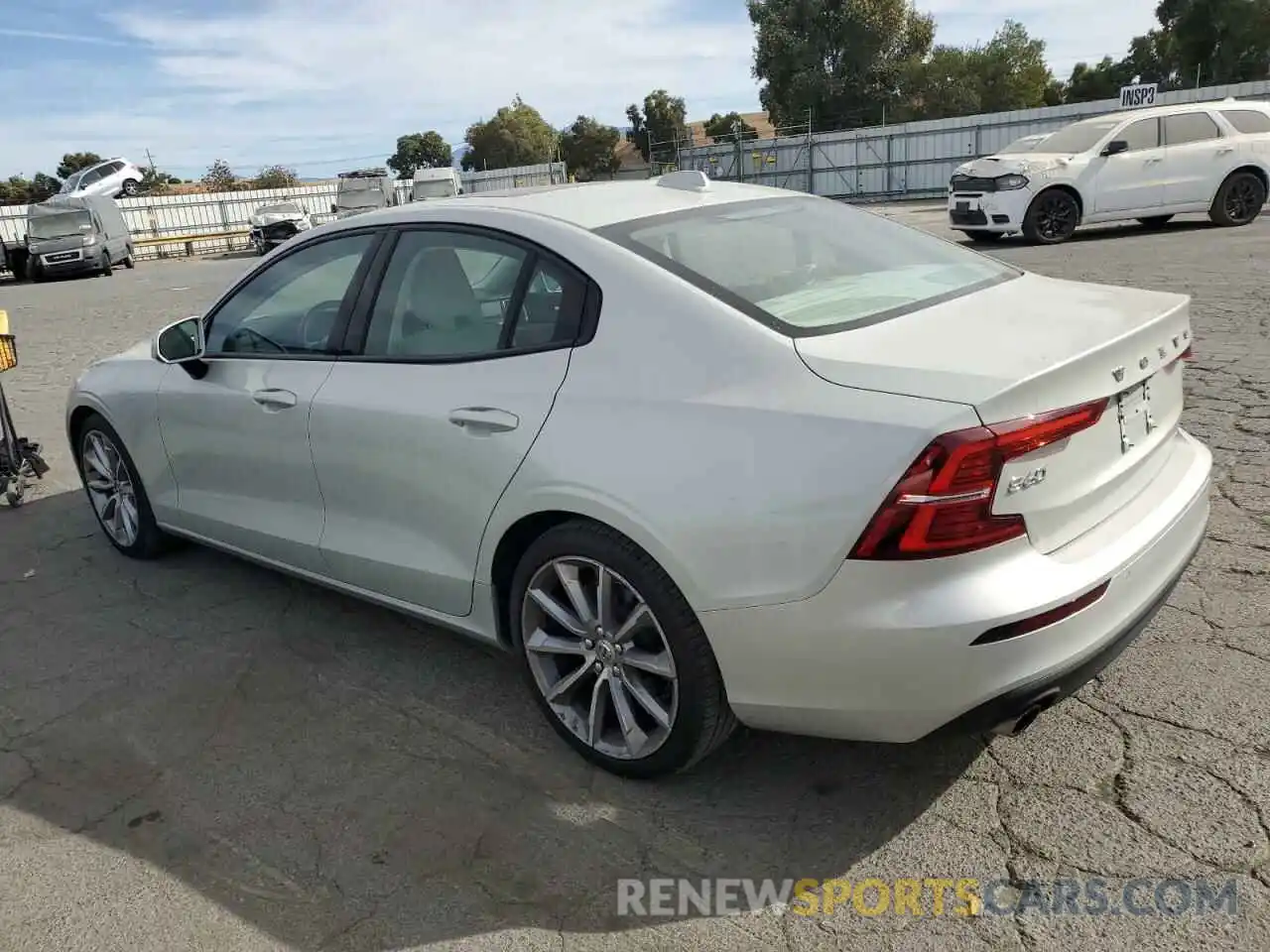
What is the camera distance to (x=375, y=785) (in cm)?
291

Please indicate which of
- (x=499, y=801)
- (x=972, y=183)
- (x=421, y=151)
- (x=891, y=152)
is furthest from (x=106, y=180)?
(x=421, y=151)

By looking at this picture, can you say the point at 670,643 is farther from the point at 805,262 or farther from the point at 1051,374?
the point at 805,262

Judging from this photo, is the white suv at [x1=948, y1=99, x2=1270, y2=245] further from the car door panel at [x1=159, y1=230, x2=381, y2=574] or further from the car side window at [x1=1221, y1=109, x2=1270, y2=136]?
the car door panel at [x1=159, y1=230, x2=381, y2=574]

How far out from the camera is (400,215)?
3.46 meters

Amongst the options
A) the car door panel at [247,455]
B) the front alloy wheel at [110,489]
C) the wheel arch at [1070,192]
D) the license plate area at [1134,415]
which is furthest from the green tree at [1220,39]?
the car door panel at [247,455]

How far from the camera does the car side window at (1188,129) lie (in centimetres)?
1375

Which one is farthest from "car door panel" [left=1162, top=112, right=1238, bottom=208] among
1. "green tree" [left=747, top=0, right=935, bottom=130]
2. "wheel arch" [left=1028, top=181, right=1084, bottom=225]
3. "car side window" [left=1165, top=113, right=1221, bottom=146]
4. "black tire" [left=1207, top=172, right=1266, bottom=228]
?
"green tree" [left=747, top=0, right=935, bottom=130]

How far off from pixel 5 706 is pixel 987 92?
64587 millimetres

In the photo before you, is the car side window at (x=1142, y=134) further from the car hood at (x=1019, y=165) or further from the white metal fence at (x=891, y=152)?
the white metal fence at (x=891, y=152)

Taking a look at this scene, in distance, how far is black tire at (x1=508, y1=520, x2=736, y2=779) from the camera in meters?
2.50

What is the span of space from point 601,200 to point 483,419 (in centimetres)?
87

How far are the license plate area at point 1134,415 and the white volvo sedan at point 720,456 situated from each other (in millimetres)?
12

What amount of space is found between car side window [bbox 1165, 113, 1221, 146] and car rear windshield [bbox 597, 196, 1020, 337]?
12553mm

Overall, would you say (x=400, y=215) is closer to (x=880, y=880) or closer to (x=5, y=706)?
(x=5, y=706)
